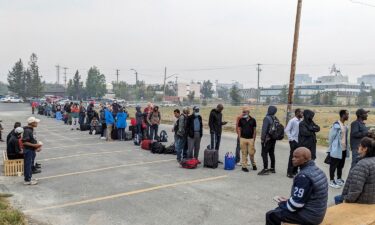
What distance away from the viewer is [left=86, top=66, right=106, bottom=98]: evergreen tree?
10288 centimetres

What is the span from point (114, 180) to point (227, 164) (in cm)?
336

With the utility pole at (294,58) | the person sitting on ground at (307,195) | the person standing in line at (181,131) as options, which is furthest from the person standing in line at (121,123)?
the person sitting on ground at (307,195)

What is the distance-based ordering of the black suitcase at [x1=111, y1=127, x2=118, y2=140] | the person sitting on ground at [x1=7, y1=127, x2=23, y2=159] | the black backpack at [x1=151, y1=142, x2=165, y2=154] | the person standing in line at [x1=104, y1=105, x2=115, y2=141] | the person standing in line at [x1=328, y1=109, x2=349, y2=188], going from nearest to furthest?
1. the person standing in line at [x1=328, y1=109, x2=349, y2=188]
2. the person sitting on ground at [x1=7, y1=127, x2=23, y2=159]
3. the black backpack at [x1=151, y1=142, x2=165, y2=154]
4. the person standing in line at [x1=104, y1=105, x2=115, y2=141]
5. the black suitcase at [x1=111, y1=127, x2=118, y2=140]

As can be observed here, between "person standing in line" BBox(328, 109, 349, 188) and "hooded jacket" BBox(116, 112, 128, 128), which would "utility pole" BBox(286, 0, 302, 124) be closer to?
"hooded jacket" BBox(116, 112, 128, 128)

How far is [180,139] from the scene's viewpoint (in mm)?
12148

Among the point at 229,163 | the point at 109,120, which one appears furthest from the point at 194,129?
the point at 109,120

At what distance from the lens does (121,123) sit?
17.4m

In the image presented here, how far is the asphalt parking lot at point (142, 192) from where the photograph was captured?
6949 mm

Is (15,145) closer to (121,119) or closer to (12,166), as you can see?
(12,166)

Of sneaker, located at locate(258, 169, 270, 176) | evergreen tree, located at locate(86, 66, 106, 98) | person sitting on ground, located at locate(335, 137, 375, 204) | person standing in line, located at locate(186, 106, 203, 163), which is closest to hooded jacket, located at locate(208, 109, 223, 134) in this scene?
person standing in line, located at locate(186, 106, 203, 163)

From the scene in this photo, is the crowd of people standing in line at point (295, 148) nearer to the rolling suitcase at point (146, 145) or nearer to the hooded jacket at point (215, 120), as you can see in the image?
the hooded jacket at point (215, 120)

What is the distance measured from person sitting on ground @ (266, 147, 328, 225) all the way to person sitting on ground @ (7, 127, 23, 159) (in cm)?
766

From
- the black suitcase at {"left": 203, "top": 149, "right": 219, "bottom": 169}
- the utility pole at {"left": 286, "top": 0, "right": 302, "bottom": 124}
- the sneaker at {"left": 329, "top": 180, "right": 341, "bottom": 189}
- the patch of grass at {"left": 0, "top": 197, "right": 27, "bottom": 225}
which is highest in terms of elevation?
the utility pole at {"left": 286, "top": 0, "right": 302, "bottom": 124}

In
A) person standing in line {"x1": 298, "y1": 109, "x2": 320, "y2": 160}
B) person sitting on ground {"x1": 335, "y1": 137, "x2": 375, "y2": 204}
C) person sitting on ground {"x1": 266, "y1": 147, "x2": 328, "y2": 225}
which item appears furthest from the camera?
person standing in line {"x1": 298, "y1": 109, "x2": 320, "y2": 160}
